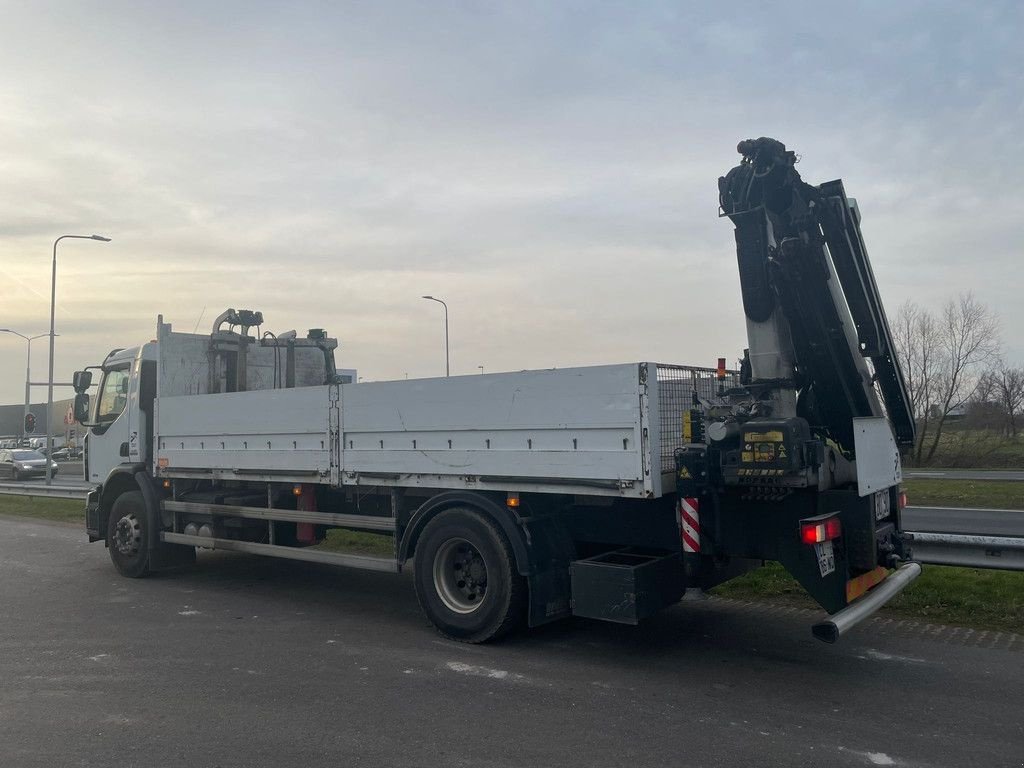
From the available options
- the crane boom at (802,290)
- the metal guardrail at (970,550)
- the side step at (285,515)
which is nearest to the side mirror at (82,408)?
the side step at (285,515)

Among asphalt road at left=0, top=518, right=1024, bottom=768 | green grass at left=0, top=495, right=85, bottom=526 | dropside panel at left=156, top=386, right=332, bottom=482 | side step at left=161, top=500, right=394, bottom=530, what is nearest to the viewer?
asphalt road at left=0, top=518, right=1024, bottom=768

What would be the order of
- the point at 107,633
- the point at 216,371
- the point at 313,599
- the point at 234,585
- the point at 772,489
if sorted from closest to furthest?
the point at 772,489, the point at 107,633, the point at 313,599, the point at 234,585, the point at 216,371

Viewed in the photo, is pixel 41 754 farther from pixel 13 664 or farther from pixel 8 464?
pixel 8 464

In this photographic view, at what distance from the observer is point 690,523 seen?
6.03 meters

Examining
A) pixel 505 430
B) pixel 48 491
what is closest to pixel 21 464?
pixel 48 491

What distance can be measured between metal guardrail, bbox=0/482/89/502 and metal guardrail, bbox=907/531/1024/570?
1608 centimetres

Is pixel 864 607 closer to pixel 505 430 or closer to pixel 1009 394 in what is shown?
pixel 505 430

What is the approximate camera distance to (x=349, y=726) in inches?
197

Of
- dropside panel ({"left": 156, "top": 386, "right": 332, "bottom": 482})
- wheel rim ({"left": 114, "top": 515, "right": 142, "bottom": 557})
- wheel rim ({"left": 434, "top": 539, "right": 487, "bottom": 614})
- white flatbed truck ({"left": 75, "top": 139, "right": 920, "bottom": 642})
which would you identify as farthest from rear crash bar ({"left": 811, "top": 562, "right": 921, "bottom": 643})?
wheel rim ({"left": 114, "top": 515, "right": 142, "bottom": 557})

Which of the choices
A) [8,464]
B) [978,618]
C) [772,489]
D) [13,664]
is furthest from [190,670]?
[8,464]

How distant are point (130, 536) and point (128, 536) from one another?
42 mm

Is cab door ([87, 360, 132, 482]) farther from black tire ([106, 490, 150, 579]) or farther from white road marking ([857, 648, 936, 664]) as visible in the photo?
white road marking ([857, 648, 936, 664])

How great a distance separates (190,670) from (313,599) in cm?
262

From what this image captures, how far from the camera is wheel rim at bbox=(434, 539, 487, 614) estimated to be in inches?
274
